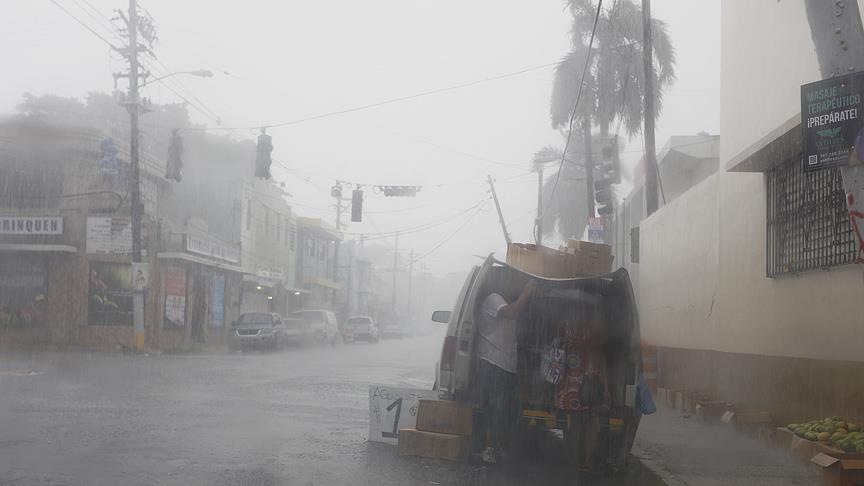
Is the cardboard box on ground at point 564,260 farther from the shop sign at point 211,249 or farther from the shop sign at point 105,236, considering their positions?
the shop sign at point 211,249

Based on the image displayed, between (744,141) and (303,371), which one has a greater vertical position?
(744,141)

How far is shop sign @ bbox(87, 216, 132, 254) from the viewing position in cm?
3070

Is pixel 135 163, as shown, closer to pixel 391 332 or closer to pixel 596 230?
pixel 596 230

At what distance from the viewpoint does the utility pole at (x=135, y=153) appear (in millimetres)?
28078

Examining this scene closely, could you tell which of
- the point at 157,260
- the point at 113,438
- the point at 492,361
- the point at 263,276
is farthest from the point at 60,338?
the point at 492,361

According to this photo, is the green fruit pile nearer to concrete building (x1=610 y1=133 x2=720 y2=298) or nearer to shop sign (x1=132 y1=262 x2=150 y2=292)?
concrete building (x1=610 y1=133 x2=720 y2=298)

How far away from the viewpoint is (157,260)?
3334cm

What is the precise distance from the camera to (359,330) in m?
51.2

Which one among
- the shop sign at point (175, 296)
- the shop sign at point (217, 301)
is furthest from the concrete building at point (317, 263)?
the shop sign at point (175, 296)

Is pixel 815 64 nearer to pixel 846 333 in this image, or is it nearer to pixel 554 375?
pixel 846 333

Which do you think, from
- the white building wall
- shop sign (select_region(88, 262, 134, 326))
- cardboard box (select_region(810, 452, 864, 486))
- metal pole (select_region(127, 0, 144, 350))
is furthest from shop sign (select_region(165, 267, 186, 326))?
cardboard box (select_region(810, 452, 864, 486))

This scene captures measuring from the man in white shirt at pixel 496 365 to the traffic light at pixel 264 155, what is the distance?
51.1ft

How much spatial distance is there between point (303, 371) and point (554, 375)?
13012 millimetres

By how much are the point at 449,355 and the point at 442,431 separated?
75cm
